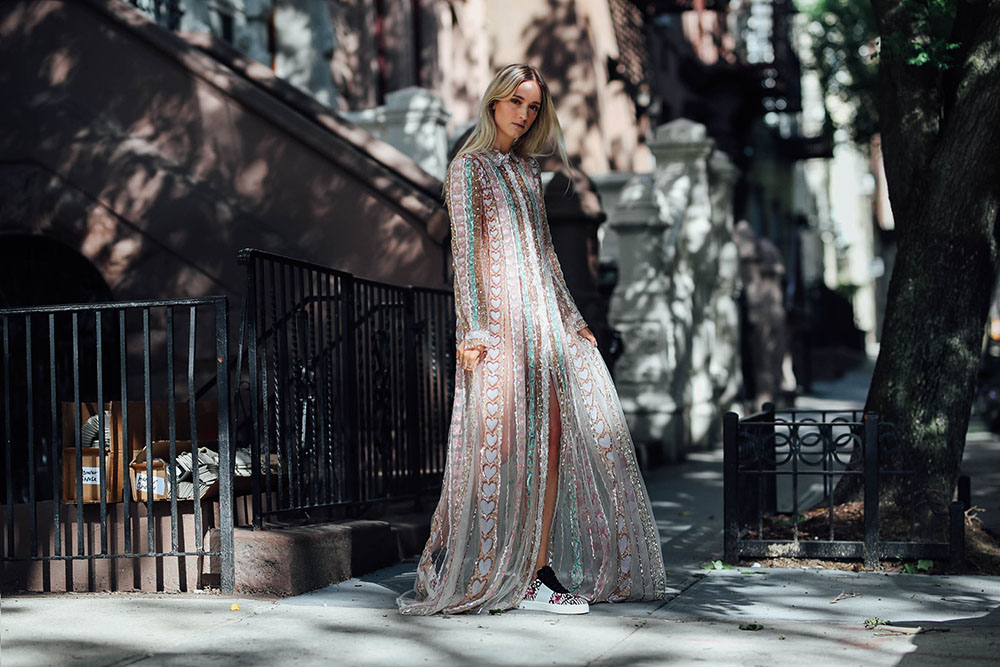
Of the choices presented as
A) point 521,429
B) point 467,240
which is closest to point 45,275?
point 467,240

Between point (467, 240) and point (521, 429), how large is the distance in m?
0.81

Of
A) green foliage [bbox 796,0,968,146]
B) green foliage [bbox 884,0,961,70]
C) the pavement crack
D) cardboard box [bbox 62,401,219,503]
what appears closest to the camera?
the pavement crack

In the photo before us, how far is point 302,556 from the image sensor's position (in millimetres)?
6227

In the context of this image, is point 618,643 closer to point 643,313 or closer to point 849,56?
point 643,313

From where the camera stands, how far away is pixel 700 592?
20.5 feet

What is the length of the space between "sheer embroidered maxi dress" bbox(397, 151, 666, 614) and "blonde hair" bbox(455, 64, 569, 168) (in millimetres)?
93

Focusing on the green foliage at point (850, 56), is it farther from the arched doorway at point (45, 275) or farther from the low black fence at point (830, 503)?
the low black fence at point (830, 503)

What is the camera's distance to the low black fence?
6.82 metres

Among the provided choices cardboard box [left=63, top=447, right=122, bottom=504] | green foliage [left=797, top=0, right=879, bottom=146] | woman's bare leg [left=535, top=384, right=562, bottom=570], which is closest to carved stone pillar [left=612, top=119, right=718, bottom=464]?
cardboard box [left=63, top=447, right=122, bottom=504]

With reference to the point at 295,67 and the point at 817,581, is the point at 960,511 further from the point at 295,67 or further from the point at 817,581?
the point at 295,67

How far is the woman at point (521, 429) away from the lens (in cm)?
578

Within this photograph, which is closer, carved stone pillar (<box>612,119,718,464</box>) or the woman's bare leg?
the woman's bare leg

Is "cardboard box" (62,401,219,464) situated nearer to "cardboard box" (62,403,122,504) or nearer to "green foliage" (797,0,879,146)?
"cardboard box" (62,403,122,504)

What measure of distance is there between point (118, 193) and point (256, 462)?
13.7 feet
